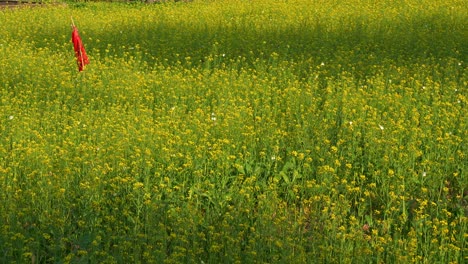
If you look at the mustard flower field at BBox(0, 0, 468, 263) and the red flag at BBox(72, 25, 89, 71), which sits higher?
the red flag at BBox(72, 25, 89, 71)

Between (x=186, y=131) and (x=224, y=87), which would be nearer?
(x=186, y=131)

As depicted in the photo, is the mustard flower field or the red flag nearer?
the mustard flower field

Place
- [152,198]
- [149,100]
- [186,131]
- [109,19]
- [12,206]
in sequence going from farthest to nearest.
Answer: [109,19] < [149,100] < [186,131] < [152,198] < [12,206]

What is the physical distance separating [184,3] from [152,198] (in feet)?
53.9

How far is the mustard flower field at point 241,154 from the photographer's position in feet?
17.6

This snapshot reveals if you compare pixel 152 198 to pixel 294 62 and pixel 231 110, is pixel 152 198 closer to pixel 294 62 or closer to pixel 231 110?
pixel 231 110

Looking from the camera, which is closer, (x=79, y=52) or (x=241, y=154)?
(x=241, y=154)

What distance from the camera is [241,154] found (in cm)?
698

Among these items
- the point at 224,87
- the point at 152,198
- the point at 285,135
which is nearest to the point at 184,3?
the point at 224,87

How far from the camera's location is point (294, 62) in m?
11.8

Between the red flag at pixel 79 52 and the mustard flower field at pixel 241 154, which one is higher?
the red flag at pixel 79 52

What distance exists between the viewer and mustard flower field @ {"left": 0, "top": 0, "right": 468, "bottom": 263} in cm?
538

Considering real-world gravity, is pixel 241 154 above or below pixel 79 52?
below

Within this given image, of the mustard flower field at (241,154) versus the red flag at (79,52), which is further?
the red flag at (79,52)
